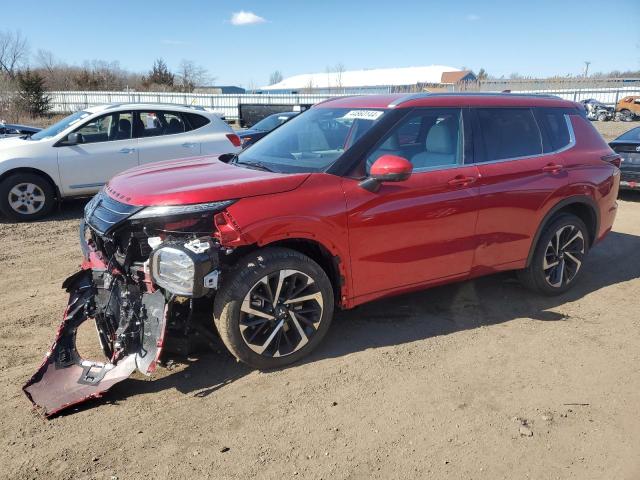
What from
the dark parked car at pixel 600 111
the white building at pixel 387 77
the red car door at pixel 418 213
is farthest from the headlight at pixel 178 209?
the white building at pixel 387 77

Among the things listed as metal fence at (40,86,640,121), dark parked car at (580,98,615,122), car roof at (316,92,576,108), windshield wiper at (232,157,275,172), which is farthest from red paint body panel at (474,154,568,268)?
dark parked car at (580,98,615,122)

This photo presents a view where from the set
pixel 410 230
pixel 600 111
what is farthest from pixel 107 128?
pixel 600 111

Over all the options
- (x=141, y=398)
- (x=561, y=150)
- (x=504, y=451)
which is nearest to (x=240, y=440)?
(x=141, y=398)

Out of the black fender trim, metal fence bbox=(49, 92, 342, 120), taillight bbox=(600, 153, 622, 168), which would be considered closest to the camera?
the black fender trim

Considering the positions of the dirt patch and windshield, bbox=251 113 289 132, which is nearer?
the dirt patch

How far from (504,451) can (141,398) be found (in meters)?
2.22

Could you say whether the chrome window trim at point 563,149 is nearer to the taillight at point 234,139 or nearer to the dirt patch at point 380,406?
the dirt patch at point 380,406

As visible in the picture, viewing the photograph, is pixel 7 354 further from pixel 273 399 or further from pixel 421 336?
pixel 421 336

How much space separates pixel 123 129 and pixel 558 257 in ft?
22.4

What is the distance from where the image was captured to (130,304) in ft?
11.4

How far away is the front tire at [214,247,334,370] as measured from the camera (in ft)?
11.3

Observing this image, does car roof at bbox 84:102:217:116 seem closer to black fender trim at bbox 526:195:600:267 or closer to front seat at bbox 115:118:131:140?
front seat at bbox 115:118:131:140

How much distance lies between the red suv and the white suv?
172 inches

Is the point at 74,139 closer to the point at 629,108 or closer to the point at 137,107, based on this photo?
the point at 137,107
